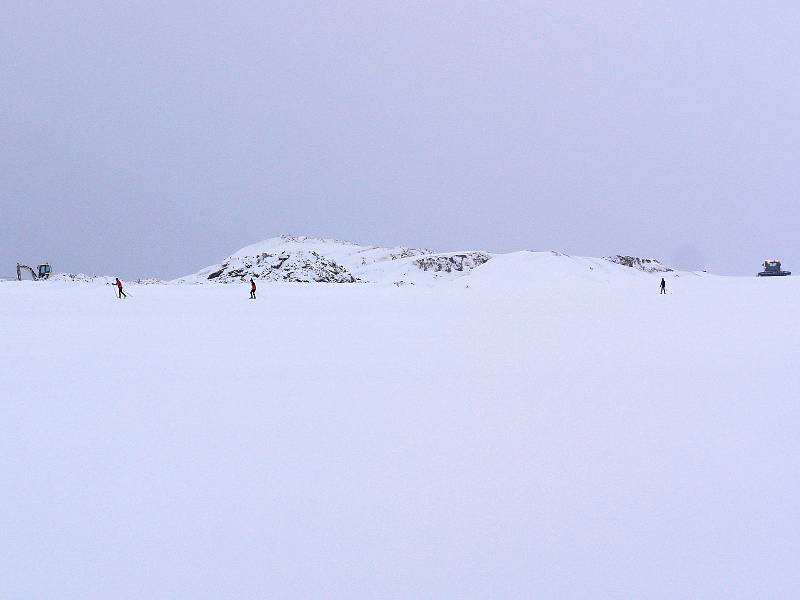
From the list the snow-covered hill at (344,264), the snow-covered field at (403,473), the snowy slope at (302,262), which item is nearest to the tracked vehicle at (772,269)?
the snow-covered hill at (344,264)

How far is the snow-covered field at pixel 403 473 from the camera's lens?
3.45 m

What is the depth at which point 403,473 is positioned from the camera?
4.61 m

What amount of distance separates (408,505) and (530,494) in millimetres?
906

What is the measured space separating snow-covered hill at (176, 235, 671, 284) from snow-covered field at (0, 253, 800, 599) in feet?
94.2

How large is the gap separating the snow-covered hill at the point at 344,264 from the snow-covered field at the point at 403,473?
94.2 ft

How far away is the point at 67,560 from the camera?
3621mm

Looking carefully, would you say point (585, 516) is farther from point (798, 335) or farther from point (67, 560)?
point (798, 335)

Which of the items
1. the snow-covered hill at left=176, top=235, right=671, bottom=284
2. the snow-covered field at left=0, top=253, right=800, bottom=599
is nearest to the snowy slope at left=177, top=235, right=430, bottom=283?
the snow-covered hill at left=176, top=235, right=671, bottom=284

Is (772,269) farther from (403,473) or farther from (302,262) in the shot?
(403,473)

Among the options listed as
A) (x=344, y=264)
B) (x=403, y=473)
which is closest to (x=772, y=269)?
(x=344, y=264)

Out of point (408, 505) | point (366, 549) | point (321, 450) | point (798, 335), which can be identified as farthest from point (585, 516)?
point (798, 335)

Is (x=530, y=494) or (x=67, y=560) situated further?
(x=530, y=494)

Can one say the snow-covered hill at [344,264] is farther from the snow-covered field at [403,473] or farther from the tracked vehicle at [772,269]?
the snow-covered field at [403,473]

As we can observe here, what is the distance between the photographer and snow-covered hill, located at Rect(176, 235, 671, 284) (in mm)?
38906
